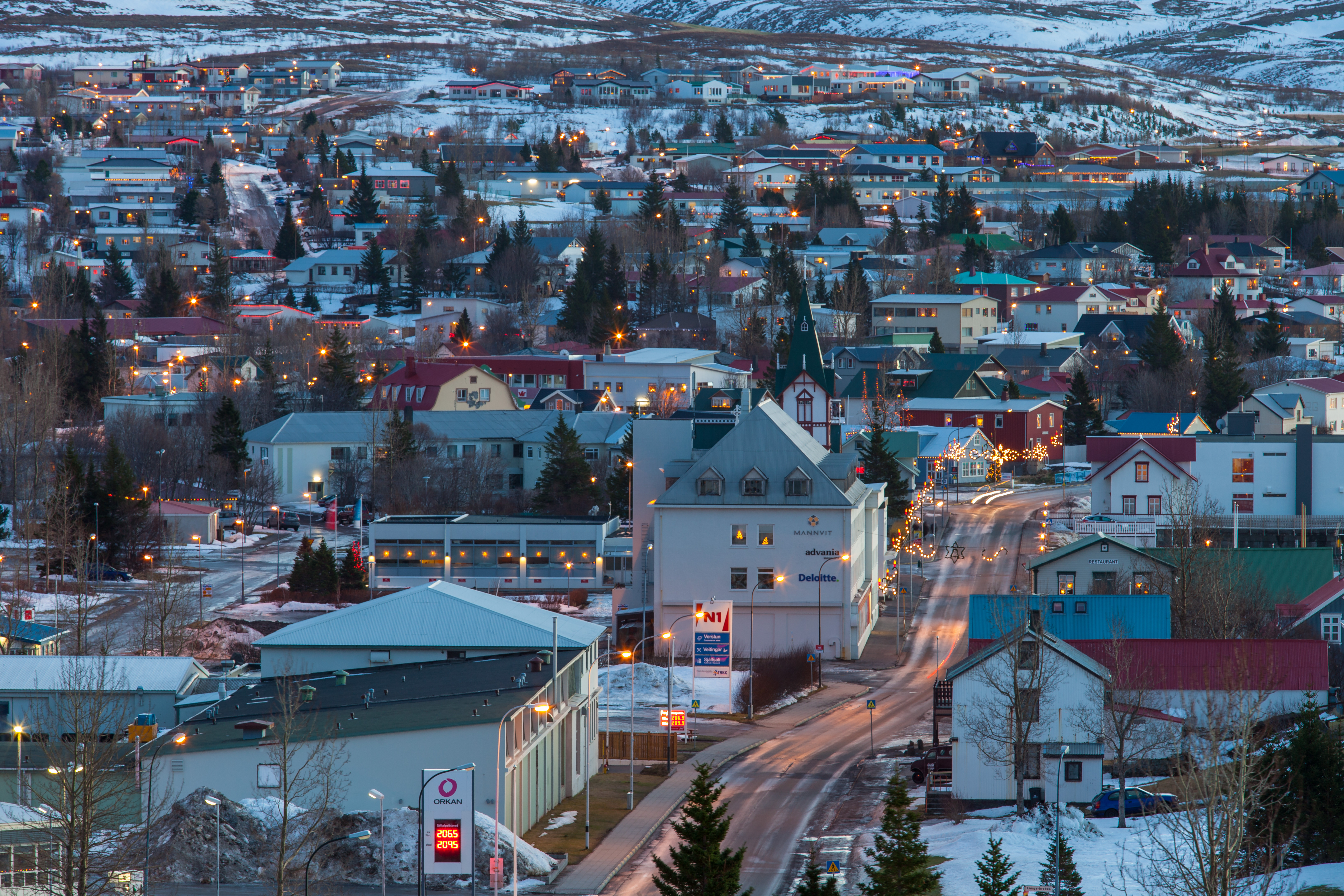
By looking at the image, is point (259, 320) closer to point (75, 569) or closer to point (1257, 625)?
point (75, 569)

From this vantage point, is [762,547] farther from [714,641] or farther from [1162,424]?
[1162,424]

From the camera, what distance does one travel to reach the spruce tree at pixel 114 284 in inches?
5418

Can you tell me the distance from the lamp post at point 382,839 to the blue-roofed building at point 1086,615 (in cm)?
1973

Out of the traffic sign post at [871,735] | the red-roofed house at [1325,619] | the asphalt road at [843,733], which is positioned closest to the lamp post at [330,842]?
the asphalt road at [843,733]

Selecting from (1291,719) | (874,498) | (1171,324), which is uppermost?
(1171,324)

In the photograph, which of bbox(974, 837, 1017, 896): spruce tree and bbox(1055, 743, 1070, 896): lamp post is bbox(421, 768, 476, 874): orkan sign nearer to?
bbox(974, 837, 1017, 896): spruce tree

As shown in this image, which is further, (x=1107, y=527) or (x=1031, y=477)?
(x=1031, y=477)

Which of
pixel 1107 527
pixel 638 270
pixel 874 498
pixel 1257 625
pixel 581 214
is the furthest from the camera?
pixel 581 214

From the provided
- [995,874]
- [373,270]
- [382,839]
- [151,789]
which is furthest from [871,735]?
[373,270]

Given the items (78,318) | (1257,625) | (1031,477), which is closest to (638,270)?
(78,318)

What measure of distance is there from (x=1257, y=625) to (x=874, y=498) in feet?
50.8

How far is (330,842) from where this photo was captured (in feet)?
95.2

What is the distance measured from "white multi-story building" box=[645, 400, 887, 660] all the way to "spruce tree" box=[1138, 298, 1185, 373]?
5793 cm

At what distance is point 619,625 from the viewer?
2299 inches
